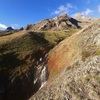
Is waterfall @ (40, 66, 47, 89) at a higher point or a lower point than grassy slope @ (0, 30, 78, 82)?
lower

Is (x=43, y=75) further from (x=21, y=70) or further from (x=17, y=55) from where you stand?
(x=17, y=55)

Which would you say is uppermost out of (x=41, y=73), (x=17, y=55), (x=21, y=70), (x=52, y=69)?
(x=17, y=55)

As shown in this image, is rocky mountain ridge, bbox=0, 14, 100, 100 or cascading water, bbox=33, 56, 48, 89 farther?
cascading water, bbox=33, 56, 48, 89

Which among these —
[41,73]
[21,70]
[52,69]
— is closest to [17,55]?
[21,70]

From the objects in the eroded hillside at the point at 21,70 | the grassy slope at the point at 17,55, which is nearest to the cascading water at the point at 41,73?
the eroded hillside at the point at 21,70

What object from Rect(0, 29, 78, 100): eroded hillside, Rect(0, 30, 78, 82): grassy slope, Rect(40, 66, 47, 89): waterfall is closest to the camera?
Rect(0, 29, 78, 100): eroded hillside

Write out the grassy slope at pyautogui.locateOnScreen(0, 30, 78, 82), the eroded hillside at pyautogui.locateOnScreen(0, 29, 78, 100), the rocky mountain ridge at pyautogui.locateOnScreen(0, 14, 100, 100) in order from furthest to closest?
1. the grassy slope at pyautogui.locateOnScreen(0, 30, 78, 82)
2. the eroded hillside at pyautogui.locateOnScreen(0, 29, 78, 100)
3. the rocky mountain ridge at pyautogui.locateOnScreen(0, 14, 100, 100)

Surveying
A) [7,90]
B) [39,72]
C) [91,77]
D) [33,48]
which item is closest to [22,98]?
[7,90]

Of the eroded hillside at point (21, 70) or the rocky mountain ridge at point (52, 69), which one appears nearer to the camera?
the rocky mountain ridge at point (52, 69)

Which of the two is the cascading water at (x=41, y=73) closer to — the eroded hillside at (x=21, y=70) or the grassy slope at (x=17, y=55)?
the eroded hillside at (x=21, y=70)

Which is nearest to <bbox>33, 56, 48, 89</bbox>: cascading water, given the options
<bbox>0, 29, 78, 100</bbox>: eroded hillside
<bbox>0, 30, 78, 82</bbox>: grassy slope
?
<bbox>0, 29, 78, 100</bbox>: eroded hillside

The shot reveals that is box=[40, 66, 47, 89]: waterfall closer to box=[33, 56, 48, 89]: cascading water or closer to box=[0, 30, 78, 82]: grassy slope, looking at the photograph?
box=[33, 56, 48, 89]: cascading water

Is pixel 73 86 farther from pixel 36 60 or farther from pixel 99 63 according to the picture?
pixel 36 60

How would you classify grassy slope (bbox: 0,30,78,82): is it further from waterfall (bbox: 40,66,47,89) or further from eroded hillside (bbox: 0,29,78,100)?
waterfall (bbox: 40,66,47,89)
